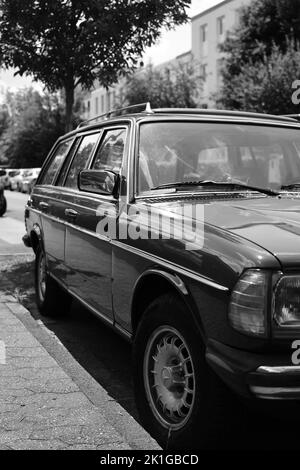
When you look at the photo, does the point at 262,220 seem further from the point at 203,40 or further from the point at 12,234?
the point at 203,40

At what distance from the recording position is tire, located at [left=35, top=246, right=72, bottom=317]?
557 centimetres

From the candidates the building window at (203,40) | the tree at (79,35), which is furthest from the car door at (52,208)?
the building window at (203,40)

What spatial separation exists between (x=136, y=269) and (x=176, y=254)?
0.48m

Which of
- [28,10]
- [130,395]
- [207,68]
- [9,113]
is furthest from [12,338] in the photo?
[9,113]

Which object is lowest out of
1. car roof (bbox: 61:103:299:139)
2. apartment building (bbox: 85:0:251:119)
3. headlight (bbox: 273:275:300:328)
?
headlight (bbox: 273:275:300:328)

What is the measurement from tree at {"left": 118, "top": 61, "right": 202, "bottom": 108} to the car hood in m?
37.2

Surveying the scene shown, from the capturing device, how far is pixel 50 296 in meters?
5.63

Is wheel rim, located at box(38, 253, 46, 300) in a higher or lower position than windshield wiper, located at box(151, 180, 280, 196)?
lower

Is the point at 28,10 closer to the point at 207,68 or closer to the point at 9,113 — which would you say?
the point at 207,68

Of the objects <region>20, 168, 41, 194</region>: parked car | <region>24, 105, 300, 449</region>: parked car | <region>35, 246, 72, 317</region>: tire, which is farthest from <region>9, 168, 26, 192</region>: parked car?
<region>24, 105, 300, 449</region>: parked car

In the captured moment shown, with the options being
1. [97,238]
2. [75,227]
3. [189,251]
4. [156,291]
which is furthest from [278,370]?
[75,227]

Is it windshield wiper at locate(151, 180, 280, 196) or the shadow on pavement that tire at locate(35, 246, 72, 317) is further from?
windshield wiper at locate(151, 180, 280, 196)

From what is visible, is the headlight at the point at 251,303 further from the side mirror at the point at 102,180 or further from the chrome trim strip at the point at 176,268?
the side mirror at the point at 102,180

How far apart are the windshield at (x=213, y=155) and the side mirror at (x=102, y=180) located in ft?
0.57
